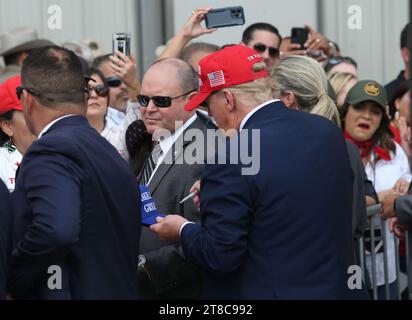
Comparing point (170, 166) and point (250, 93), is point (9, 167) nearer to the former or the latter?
point (170, 166)

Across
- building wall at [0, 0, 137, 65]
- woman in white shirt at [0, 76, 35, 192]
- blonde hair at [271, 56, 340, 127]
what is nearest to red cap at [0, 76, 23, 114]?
woman in white shirt at [0, 76, 35, 192]

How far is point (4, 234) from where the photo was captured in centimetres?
391

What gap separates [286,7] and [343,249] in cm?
510

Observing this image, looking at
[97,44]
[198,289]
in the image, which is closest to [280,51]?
[97,44]

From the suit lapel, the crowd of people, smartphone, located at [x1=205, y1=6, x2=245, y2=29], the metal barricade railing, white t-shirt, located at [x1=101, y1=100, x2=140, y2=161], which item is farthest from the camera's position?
smartphone, located at [x1=205, y1=6, x2=245, y2=29]

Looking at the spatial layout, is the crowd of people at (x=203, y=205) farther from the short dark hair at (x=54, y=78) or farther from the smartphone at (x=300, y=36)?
the smartphone at (x=300, y=36)

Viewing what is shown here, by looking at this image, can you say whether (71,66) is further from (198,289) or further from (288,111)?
(198,289)

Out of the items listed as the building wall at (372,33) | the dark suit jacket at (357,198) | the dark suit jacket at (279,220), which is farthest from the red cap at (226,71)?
the building wall at (372,33)

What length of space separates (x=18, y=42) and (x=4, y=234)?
426cm

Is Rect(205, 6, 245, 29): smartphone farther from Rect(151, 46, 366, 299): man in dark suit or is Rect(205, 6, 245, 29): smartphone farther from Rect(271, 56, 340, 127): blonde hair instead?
Rect(151, 46, 366, 299): man in dark suit

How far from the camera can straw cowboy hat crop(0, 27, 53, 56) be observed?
7.87 m

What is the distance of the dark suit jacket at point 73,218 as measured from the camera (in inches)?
154

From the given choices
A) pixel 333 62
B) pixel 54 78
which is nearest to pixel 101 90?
pixel 333 62

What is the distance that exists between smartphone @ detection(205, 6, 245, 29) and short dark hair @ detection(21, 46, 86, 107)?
2180mm
